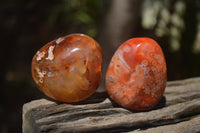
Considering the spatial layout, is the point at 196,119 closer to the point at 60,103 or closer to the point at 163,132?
the point at 163,132

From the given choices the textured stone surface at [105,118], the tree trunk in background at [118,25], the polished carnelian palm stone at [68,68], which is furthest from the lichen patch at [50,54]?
the tree trunk in background at [118,25]

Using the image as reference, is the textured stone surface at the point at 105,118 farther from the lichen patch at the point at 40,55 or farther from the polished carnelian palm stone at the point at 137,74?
the lichen patch at the point at 40,55

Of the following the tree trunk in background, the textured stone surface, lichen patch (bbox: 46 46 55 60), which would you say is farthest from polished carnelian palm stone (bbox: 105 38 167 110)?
the tree trunk in background

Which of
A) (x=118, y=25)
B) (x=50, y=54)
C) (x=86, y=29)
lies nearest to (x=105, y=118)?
(x=50, y=54)

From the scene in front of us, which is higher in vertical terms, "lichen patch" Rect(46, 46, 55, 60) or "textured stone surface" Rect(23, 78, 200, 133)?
"lichen patch" Rect(46, 46, 55, 60)

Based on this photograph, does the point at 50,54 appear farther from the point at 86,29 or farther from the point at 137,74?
the point at 86,29

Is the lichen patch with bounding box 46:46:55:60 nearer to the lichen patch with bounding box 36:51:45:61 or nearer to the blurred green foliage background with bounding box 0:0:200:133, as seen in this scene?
the lichen patch with bounding box 36:51:45:61
